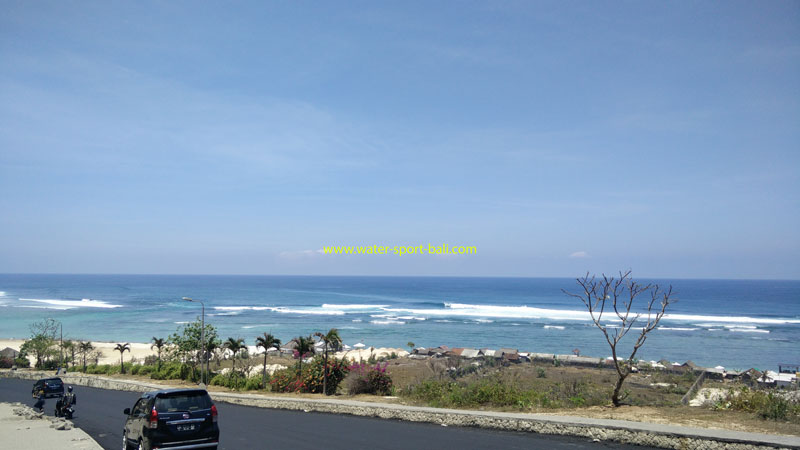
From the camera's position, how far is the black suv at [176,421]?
10.5 metres

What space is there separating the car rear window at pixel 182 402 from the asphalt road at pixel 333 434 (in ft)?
6.22

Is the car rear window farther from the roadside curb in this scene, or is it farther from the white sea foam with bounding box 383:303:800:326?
the white sea foam with bounding box 383:303:800:326

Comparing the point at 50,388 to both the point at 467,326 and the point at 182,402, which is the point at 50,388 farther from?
the point at 467,326

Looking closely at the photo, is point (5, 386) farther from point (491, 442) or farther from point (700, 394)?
point (700, 394)

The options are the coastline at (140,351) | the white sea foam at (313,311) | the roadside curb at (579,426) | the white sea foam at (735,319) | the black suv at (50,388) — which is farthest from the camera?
the white sea foam at (313,311)

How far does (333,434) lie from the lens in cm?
1377

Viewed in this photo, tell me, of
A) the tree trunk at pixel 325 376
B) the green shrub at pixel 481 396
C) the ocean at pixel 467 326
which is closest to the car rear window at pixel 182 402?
the green shrub at pixel 481 396

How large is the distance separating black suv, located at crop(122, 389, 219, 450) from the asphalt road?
5.80 feet

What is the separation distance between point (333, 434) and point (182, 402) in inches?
174

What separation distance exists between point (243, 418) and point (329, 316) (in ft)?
242

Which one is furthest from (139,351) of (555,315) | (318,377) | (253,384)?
(555,315)

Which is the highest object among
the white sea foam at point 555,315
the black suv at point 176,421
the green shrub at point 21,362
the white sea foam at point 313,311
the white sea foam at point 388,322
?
the black suv at point 176,421

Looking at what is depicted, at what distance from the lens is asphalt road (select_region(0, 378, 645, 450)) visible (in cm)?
1194

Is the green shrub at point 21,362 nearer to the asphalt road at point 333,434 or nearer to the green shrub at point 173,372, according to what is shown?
the green shrub at point 173,372
